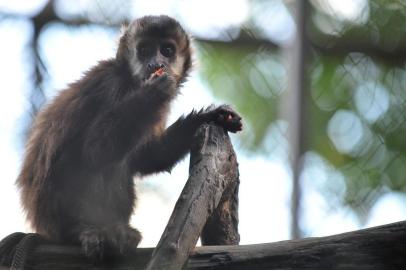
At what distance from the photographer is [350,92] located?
13.6 ft

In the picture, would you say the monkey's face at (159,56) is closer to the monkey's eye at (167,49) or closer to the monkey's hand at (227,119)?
the monkey's eye at (167,49)

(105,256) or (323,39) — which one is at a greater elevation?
(323,39)

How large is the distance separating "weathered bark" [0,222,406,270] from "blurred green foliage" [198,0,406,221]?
1.15 metres

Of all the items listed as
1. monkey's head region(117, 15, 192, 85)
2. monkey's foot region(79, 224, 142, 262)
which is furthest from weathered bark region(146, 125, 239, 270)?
monkey's head region(117, 15, 192, 85)

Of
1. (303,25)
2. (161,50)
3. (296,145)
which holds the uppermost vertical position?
(161,50)

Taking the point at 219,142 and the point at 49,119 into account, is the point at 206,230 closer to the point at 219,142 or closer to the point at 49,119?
the point at 219,142

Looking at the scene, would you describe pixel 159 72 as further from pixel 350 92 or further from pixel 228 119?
pixel 350 92

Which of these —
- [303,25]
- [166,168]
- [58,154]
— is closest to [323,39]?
[303,25]

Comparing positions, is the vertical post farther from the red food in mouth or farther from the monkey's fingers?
the red food in mouth

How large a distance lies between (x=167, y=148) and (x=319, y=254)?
1740 mm

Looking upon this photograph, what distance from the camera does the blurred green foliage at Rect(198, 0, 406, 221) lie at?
3965 millimetres

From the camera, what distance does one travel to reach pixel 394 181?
14.0 feet

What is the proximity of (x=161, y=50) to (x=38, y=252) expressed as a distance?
196cm

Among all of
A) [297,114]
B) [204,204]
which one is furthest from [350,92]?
[204,204]
